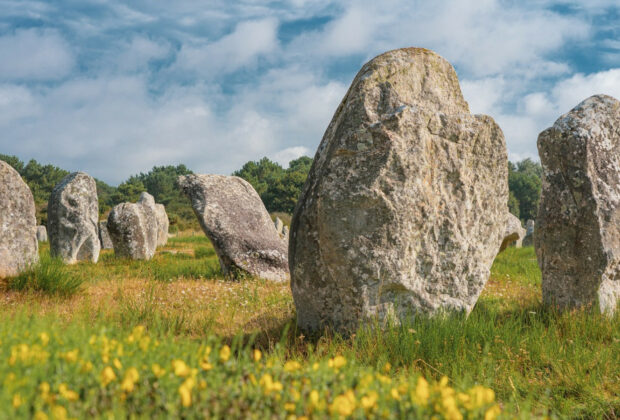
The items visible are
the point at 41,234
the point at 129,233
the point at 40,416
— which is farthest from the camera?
the point at 41,234

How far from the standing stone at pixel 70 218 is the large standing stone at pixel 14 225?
5802 millimetres

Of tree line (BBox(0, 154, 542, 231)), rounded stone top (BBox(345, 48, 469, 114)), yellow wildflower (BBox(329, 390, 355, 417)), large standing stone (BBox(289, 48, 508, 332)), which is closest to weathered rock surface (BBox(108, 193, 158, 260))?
large standing stone (BBox(289, 48, 508, 332))

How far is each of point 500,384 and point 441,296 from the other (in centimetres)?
126

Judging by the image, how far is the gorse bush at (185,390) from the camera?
2.69m

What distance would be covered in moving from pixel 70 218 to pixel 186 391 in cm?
1436

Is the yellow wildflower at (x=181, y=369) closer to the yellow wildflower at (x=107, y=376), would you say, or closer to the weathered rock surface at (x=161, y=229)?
the yellow wildflower at (x=107, y=376)

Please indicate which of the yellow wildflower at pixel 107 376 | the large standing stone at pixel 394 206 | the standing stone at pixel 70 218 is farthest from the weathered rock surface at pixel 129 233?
the yellow wildflower at pixel 107 376

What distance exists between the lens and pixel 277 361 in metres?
3.40

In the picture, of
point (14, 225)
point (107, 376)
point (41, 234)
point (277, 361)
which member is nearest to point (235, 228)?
point (14, 225)

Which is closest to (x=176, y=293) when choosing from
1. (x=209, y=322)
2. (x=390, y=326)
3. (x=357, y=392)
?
(x=209, y=322)

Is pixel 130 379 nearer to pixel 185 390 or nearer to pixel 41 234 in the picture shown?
pixel 185 390

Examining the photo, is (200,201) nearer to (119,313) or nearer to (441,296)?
(119,313)

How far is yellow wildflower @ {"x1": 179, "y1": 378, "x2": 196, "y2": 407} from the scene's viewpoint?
8.72ft

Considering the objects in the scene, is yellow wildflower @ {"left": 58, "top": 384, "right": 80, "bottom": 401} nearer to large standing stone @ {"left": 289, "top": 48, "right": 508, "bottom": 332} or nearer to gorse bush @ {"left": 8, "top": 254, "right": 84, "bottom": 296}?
large standing stone @ {"left": 289, "top": 48, "right": 508, "bottom": 332}
